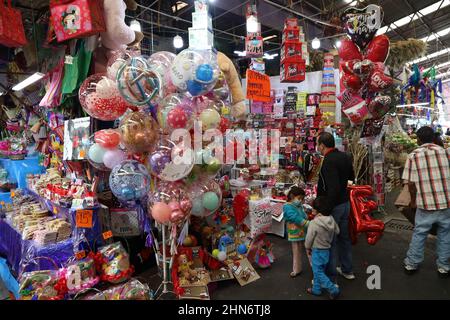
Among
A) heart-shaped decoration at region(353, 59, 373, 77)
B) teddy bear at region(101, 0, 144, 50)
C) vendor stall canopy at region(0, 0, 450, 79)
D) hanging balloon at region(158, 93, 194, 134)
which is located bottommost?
hanging balloon at region(158, 93, 194, 134)

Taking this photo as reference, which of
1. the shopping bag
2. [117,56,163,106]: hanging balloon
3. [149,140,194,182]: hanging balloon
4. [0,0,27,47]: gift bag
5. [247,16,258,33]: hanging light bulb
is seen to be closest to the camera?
[117,56,163,106]: hanging balloon

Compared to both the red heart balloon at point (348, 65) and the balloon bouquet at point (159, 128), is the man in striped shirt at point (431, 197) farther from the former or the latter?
the balloon bouquet at point (159, 128)

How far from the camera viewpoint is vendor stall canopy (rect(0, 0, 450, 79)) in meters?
7.62

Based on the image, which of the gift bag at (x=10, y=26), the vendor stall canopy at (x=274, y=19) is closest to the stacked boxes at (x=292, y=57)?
the vendor stall canopy at (x=274, y=19)

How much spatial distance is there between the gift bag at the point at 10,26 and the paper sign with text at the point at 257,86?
3.01m

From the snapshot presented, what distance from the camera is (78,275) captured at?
2512mm

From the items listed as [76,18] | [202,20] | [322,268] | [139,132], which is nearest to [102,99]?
[139,132]

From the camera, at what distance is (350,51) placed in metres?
4.12

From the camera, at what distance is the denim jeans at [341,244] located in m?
2.93

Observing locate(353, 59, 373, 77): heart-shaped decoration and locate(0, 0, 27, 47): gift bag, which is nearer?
locate(0, 0, 27, 47): gift bag

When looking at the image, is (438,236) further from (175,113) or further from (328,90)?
(328,90)

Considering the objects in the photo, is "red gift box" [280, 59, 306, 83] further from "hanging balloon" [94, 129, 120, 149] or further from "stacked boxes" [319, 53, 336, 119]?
"hanging balloon" [94, 129, 120, 149]

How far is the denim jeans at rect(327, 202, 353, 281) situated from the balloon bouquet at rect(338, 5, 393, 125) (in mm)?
1902

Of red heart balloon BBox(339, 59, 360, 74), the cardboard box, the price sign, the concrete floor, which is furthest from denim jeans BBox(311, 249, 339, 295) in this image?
the cardboard box
